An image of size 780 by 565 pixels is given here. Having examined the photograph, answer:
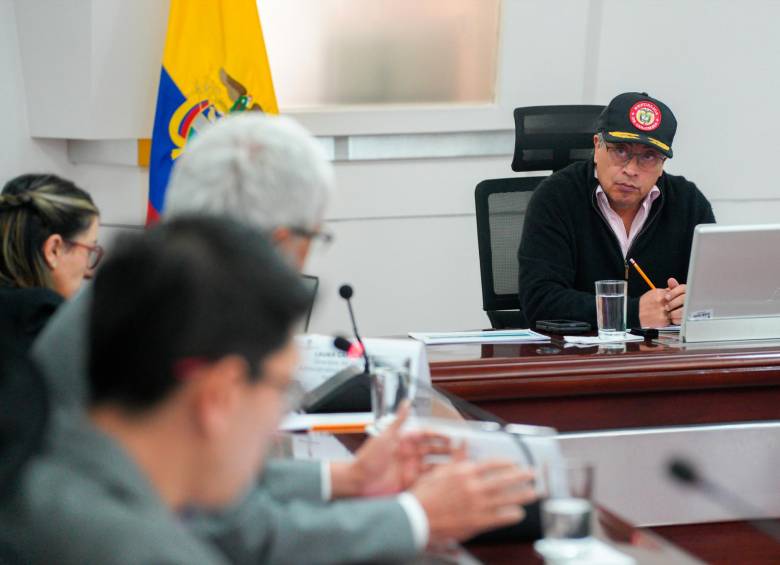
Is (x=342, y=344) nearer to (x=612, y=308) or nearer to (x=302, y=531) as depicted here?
(x=302, y=531)

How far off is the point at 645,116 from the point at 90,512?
248 centimetres

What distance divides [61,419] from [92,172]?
10.9 ft

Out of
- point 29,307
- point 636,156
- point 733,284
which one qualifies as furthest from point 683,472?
point 636,156

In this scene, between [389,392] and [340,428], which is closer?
[389,392]

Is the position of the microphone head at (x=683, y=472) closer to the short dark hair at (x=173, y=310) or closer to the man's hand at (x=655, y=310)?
the short dark hair at (x=173, y=310)

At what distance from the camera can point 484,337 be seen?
2.71 meters

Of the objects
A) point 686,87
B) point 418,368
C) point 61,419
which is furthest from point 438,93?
point 61,419

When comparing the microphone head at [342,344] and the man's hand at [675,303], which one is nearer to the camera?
the microphone head at [342,344]

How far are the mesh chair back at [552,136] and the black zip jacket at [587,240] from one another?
17 cm

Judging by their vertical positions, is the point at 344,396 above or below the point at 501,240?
below

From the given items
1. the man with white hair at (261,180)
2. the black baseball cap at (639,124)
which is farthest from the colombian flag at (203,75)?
the man with white hair at (261,180)

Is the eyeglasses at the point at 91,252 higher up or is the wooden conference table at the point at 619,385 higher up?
the eyeglasses at the point at 91,252

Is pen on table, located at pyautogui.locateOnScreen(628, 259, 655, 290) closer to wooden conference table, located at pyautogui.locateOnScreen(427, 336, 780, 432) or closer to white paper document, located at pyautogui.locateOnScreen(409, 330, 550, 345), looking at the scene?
white paper document, located at pyautogui.locateOnScreen(409, 330, 550, 345)

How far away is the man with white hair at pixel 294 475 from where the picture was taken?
1.23m
